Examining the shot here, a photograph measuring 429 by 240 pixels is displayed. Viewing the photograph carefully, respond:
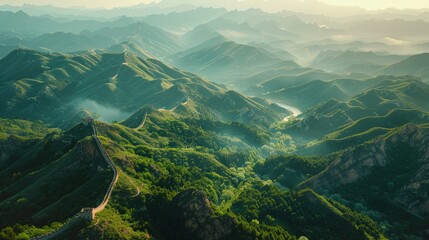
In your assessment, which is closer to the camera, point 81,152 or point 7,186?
point 81,152

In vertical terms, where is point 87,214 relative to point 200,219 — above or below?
above

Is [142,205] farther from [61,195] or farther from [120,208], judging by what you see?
[61,195]

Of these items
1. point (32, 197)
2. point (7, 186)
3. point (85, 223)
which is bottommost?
point (7, 186)

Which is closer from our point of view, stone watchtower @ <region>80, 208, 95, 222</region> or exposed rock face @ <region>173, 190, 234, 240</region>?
stone watchtower @ <region>80, 208, 95, 222</region>

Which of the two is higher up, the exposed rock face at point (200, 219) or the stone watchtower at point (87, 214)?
the stone watchtower at point (87, 214)

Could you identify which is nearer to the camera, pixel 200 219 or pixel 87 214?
pixel 87 214

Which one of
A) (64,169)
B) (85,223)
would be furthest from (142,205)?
(64,169)

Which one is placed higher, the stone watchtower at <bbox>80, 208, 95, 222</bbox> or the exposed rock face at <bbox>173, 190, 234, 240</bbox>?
the stone watchtower at <bbox>80, 208, 95, 222</bbox>

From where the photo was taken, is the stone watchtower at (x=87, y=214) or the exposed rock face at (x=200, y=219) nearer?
the stone watchtower at (x=87, y=214)
